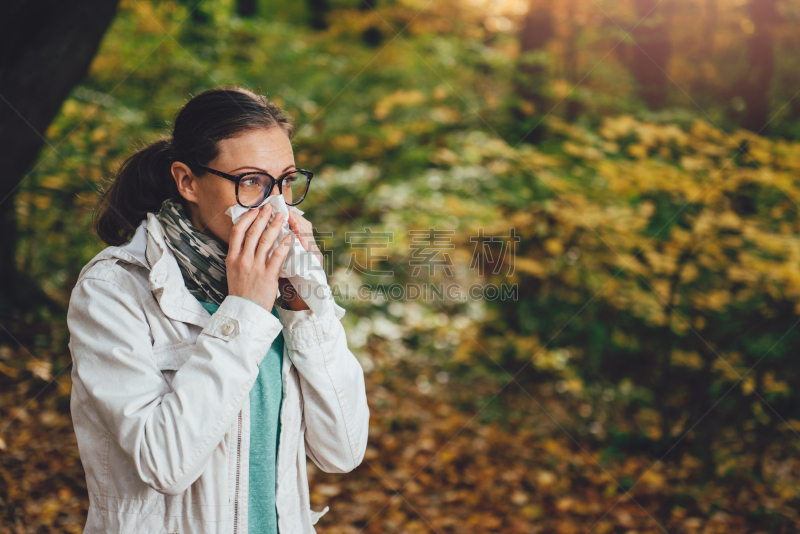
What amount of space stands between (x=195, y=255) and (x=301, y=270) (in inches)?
12.4

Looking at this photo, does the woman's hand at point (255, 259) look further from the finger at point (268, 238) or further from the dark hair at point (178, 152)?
the dark hair at point (178, 152)

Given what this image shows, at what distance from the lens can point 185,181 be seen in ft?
5.16

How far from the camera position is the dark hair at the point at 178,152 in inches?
59.7

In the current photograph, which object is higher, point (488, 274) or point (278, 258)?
point (278, 258)

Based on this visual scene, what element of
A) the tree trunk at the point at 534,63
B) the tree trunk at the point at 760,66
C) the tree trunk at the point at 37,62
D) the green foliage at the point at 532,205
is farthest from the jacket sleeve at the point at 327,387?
the tree trunk at the point at 760,66

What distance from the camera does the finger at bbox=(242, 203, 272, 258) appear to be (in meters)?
1.39

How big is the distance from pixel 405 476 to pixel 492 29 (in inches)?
220

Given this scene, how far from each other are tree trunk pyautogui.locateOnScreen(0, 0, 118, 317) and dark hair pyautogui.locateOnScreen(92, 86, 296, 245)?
1.51m

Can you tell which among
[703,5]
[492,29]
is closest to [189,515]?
[492,29]

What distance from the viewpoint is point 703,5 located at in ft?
23.9

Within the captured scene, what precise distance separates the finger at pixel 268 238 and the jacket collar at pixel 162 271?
0.20 m

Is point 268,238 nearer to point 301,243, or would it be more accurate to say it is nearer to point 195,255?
point 301,243

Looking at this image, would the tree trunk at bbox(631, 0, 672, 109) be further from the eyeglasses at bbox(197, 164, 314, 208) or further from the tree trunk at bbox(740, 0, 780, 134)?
the eyeglasses at bbox(197, 164, 314, 208)

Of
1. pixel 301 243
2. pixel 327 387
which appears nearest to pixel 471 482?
pixel 327 387
